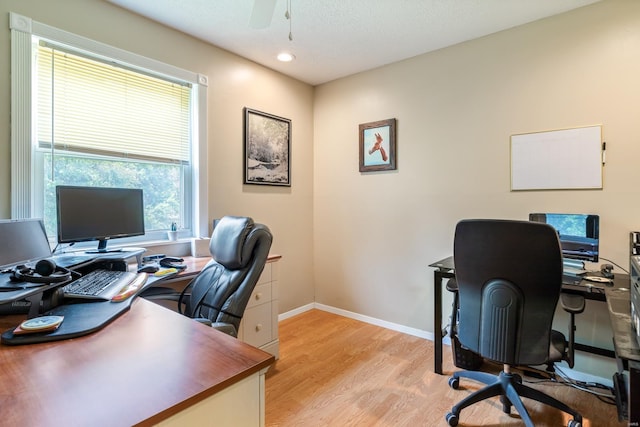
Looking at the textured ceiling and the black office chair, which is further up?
the textured ceiling

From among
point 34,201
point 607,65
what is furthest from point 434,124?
point 34,201

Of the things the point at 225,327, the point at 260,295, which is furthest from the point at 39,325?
the point at 260,295

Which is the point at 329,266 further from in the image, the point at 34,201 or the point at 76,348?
the point at 76,348

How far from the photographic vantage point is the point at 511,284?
5.36ft

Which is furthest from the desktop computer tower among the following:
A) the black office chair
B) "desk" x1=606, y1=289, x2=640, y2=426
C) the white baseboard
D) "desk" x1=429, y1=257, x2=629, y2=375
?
the white baseboard

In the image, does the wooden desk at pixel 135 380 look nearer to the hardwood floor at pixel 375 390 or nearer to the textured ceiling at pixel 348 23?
the hardwood floor at pixel 375 390

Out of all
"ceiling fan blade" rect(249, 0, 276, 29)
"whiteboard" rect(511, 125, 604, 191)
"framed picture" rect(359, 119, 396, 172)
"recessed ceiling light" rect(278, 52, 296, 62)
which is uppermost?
"recessed ceiling light" rect(278, 52, 296, 62)

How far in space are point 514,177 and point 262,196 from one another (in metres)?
2.18

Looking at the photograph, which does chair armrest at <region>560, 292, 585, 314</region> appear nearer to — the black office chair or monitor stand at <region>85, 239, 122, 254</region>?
the black office chair

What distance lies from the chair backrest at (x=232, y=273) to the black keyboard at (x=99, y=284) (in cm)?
36

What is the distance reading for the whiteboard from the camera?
219 centimetres

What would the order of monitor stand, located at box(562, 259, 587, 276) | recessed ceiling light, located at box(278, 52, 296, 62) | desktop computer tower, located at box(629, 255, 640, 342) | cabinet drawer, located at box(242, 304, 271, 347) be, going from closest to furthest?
desktop computer tower, located at box(629, 255, 640, 342) → monitor stand, located at box(562, 259, 587, 276) → cabinet drawer, located at box(242, 304, 271, 347) → recessed ceiling light, located at box(278, 52, 296, 62)

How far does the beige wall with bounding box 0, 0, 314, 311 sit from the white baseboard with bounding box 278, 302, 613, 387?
80mm

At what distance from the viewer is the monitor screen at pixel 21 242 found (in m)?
1.44
